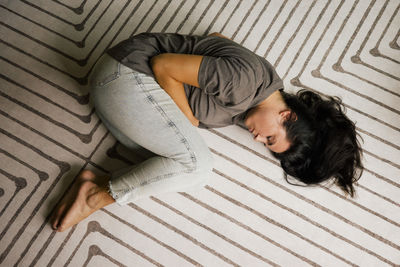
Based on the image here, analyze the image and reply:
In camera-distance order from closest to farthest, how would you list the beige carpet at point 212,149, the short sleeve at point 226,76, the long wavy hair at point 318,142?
the short sleeve at point 226,76
the long wavy hair at point 318,142
the beige carpet at point 212,149

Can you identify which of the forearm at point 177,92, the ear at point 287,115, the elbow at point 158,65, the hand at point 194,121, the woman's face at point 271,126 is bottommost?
the hand at point 194,121

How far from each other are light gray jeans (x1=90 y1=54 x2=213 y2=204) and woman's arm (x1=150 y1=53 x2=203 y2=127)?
1.4 inches

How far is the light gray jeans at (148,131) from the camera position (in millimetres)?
848

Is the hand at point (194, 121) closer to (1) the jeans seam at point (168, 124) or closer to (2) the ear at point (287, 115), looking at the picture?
(1) the jeans seam at point (168, 124)

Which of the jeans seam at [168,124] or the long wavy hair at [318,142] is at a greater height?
the long wavy hair at [318,142]

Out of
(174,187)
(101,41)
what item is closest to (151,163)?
(174,187)

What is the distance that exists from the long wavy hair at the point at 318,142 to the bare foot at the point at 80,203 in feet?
1.81

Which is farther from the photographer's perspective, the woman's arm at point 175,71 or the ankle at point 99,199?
the ankle at point 99,199

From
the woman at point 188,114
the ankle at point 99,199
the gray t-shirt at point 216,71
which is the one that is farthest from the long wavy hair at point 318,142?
the ankle at point 99,199

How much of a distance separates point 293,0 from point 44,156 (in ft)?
3.42

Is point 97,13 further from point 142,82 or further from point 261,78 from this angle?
point 261,78

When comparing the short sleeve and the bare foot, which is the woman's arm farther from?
the bare foot

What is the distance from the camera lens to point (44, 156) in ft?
3.41

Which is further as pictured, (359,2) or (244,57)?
(359,2)
